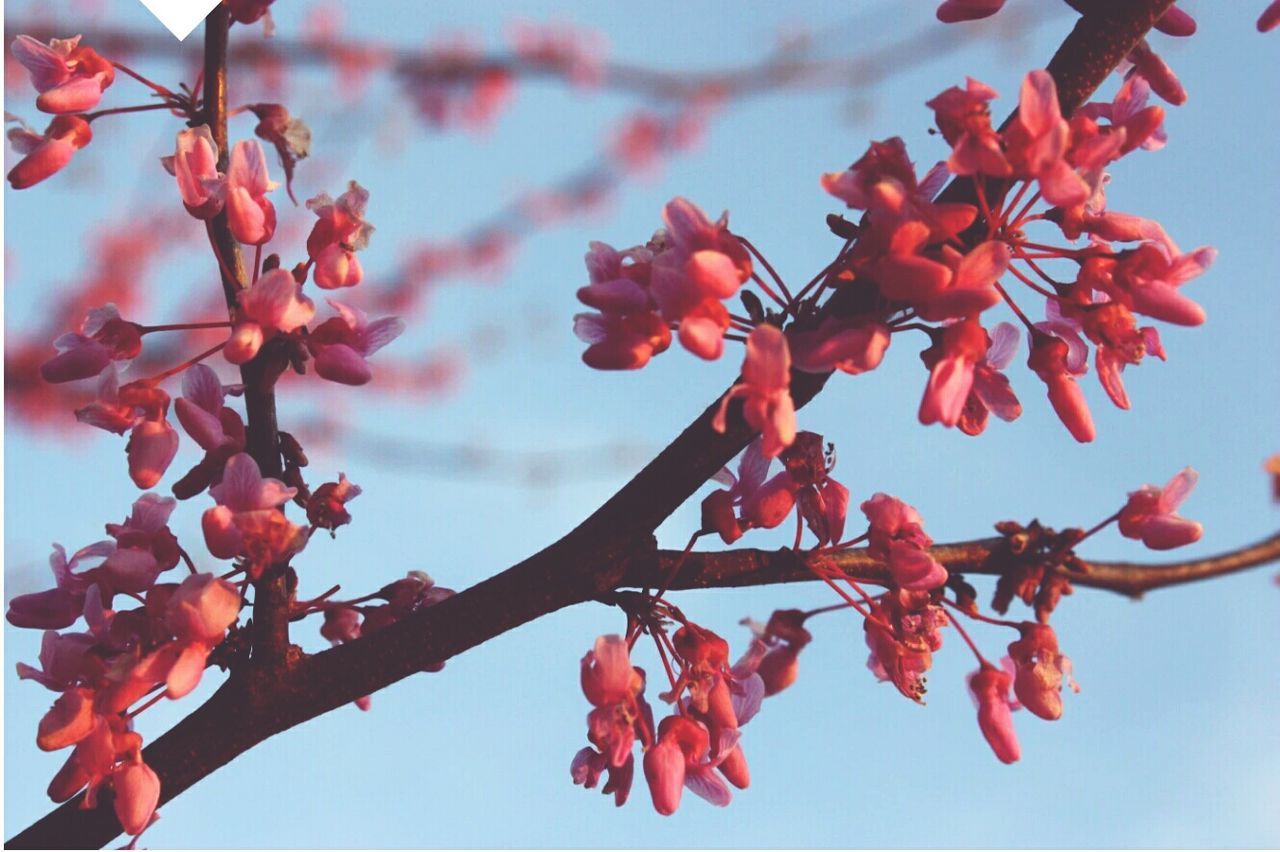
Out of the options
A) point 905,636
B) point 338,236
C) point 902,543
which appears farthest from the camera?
point 338,236

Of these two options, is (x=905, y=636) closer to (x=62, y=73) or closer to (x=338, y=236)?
(x=338, y=236)

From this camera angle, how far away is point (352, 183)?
184 cm

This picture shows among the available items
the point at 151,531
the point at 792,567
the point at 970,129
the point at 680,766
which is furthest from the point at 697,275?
the point at 151,531

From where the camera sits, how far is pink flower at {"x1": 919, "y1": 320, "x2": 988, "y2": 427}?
1453 millimetres

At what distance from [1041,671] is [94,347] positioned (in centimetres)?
159

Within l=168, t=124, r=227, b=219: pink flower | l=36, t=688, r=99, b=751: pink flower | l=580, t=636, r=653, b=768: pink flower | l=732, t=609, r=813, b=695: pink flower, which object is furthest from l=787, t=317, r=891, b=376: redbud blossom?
l=36, t=688, r=99, b=751: pink flower

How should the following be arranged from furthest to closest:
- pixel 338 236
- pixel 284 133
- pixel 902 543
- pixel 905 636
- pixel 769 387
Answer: pixel 284 133 → pixel 338 236 → pixel 905 636 → pixel 902 543 → pixel 769 387

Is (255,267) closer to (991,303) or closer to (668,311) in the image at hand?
(668,311)

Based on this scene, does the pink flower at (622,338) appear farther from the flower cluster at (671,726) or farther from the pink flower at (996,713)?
the pink flower at (996,713)

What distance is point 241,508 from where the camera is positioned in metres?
1.67

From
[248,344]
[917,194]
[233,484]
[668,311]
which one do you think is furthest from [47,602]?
[917,194]

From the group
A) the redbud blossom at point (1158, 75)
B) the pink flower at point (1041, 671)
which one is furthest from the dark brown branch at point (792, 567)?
the redbud blossom at point (1158, 75)

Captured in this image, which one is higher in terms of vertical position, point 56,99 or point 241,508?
point 56,99

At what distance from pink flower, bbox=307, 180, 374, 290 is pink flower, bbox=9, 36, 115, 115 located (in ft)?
1.58
